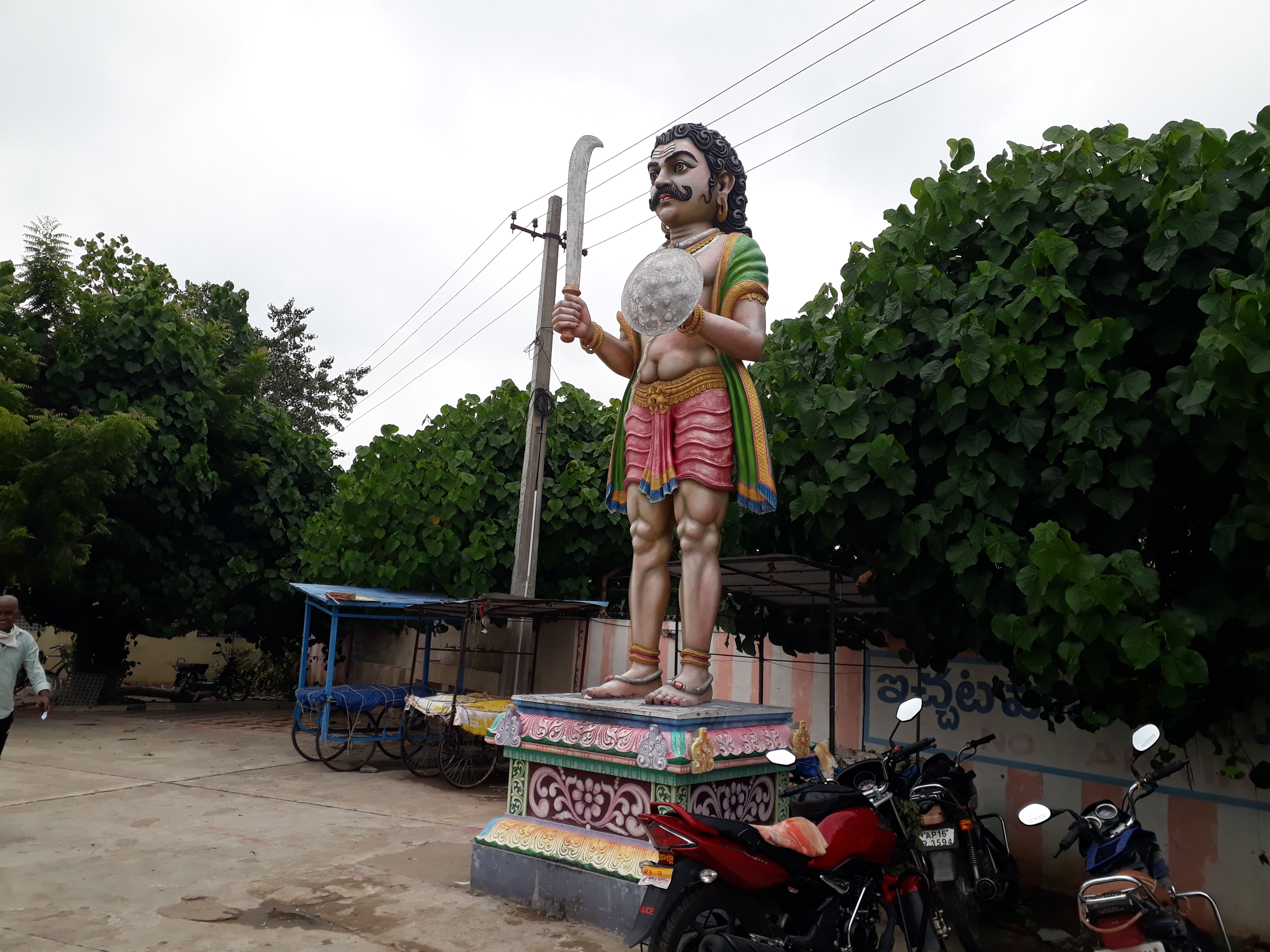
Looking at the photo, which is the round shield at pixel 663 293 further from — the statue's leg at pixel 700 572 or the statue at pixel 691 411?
the statue's leg at pixel 700 572

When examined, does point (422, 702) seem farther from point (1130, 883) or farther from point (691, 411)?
point (1130, 883)

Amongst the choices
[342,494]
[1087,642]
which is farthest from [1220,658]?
[342,494]

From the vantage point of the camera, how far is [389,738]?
952 centimetres

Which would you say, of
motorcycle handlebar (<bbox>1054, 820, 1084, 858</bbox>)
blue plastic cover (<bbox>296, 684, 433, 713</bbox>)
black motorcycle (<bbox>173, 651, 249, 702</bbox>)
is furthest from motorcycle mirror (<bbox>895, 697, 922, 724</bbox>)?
black motorcycle (<bbox>173, 651, 249, 702</bbox>)

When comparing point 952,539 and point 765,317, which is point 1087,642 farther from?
point 765,317

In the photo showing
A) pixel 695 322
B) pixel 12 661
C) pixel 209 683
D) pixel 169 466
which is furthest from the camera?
pixel 209 683

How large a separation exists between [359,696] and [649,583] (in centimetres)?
541

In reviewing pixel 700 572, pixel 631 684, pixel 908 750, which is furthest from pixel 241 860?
pixel 908 750

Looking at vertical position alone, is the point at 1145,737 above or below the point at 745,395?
below

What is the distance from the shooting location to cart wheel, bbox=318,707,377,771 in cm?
913

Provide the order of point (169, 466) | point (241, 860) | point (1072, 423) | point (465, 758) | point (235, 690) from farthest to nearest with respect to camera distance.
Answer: point (235, 690)
point (169, 466)
point (465, 758)
point (241, 860)
point (1072, 423)

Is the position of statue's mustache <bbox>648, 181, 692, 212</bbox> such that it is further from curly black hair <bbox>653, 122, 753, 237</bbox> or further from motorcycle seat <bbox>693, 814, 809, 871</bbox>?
A: motorcycle seat <bbox>693, 814, 809, 871</bbox>

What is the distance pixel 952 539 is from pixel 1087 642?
93 centimetres

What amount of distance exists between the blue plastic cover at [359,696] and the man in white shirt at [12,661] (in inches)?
132
